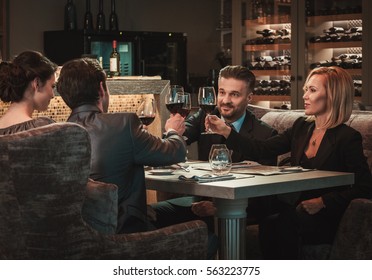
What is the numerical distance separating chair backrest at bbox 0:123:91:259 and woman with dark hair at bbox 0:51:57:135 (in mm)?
966

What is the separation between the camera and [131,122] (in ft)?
10.2

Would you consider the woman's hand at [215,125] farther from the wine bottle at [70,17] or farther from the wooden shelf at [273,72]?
the wooden shelf at [273,72]

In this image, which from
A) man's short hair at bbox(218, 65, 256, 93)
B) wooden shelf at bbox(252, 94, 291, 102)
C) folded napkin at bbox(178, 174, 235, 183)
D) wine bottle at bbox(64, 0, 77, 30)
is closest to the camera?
folded napkin at bbox(178, 174, 235, 183)

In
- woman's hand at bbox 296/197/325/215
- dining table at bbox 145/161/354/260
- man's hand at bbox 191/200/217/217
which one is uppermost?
dining table at bbox 145/161/354/260

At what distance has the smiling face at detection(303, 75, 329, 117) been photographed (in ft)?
12.8

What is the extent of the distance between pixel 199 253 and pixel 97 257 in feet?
1.38

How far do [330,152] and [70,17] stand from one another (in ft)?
18.7

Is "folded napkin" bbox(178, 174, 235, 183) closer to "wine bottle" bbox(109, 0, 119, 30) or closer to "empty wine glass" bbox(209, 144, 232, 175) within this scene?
"empty wine glass" bbox(209, 144, 232, 175)

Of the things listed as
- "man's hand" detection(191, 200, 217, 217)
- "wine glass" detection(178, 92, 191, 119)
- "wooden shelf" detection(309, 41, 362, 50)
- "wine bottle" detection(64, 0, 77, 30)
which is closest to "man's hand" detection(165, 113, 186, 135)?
"wine glass" detection(178, 92, 191, 119)

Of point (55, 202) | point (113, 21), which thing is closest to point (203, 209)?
point (55, 202)

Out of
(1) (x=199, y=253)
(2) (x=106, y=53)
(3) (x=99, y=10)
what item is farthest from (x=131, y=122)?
(3) (x=99, y=10)

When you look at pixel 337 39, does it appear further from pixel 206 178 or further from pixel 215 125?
pixel 206 178
